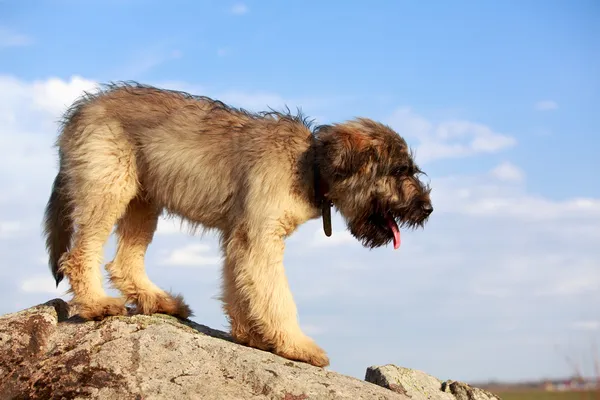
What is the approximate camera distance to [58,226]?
9.23m

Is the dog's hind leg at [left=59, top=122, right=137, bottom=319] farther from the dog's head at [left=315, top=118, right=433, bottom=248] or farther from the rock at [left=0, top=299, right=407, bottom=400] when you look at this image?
the dog's head at [left=315, top=118, right=433, bottom=248]

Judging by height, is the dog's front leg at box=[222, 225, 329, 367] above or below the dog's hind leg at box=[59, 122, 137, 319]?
below

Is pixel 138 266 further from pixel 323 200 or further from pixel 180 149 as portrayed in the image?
pixel 323 200

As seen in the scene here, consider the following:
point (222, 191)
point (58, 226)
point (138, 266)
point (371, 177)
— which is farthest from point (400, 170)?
point (58, 226)

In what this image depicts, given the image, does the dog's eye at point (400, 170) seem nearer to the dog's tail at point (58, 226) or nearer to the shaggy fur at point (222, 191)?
the shaggy fur at point (222, 191)

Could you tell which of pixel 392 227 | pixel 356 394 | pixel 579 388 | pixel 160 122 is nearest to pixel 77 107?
pixel 160 122

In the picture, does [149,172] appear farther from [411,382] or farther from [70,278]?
[411,382]

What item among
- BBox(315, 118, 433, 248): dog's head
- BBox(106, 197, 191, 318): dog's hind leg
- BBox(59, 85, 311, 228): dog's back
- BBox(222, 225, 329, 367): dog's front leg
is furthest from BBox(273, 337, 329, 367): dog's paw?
BBox(106, 197, 191, 318): dog's hind leg

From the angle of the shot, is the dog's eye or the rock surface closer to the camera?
the rock surface

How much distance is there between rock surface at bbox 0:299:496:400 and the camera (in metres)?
6.92

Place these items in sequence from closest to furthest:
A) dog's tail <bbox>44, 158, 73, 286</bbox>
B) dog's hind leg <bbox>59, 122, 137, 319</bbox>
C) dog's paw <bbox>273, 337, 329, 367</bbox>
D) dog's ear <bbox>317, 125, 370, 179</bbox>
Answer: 1. dog's paw <bbox>273, 337, 329, 367</bbox>
2. dog's ear <bbox>317, 125, 370, 179</bbox>
3. dog's hind leg <bbox>59, 122, 137, 319</bbox>
4. dog's tail <bbox>44, 158, 73, 286</bbox>

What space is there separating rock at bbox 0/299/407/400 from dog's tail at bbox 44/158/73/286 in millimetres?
1227

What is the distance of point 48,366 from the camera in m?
7.44

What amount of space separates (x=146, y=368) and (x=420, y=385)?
3.60 m
